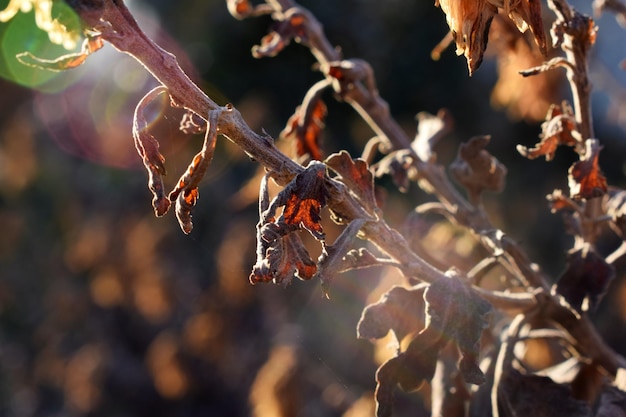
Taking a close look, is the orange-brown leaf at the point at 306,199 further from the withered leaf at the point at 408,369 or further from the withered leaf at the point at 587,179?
the withered leaf at the point at 587,179

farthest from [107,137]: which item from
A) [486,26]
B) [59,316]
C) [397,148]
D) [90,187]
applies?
[486,26]

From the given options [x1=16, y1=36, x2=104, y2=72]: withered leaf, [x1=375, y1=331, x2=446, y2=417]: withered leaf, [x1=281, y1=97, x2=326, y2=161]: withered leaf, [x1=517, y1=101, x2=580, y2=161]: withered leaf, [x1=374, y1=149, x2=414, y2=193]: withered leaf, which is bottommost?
[x1=375, y1=331, x2=446, y2=417]: withered leaf

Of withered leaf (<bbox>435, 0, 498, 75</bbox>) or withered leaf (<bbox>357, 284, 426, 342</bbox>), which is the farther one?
withered leaf (<bbox>357, 284, 426, 342</bbox>)

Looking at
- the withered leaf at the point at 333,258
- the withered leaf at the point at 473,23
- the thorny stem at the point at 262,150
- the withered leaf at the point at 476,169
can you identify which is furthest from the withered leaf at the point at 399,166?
the withered leaf at the point at 473,23

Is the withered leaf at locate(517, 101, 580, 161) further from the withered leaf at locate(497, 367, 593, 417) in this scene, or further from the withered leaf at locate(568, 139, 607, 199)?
the withered leaf at locate(497, 367, 593, 417)

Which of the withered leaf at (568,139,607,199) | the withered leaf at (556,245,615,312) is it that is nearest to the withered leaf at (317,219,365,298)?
the withered leaf at (568,139,607,199)

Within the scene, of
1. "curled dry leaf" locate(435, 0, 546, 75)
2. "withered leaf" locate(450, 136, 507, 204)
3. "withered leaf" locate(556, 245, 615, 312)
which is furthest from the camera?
"withered leaf" locate(450, 136, 507, 204)

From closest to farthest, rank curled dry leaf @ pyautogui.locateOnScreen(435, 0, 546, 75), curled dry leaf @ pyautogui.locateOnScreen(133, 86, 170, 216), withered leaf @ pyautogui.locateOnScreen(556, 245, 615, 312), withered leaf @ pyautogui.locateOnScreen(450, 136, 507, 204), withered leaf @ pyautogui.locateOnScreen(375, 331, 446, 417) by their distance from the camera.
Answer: curled dry leaf @ pyautogui.locateOnScreen(435, 0, 546, 75)
curled dry leaf @ pyautogui.locateOnScreen(133, 86, 170, 216)
withered leaf @ pyautogui.locateOnScreen(375, 331, 446, 417)
withered leaf @ pyautogui.locateOnScreen(556, 245, 615, 312)
withered leaf @ pyautogui.locateOnScreen(450, 136, 507, 204)

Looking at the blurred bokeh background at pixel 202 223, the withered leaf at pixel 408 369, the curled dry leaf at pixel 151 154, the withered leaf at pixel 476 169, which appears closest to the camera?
the curled dry leaf at pixel 151 154

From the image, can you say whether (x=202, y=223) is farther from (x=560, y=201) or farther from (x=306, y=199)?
(x=306, y=199)
